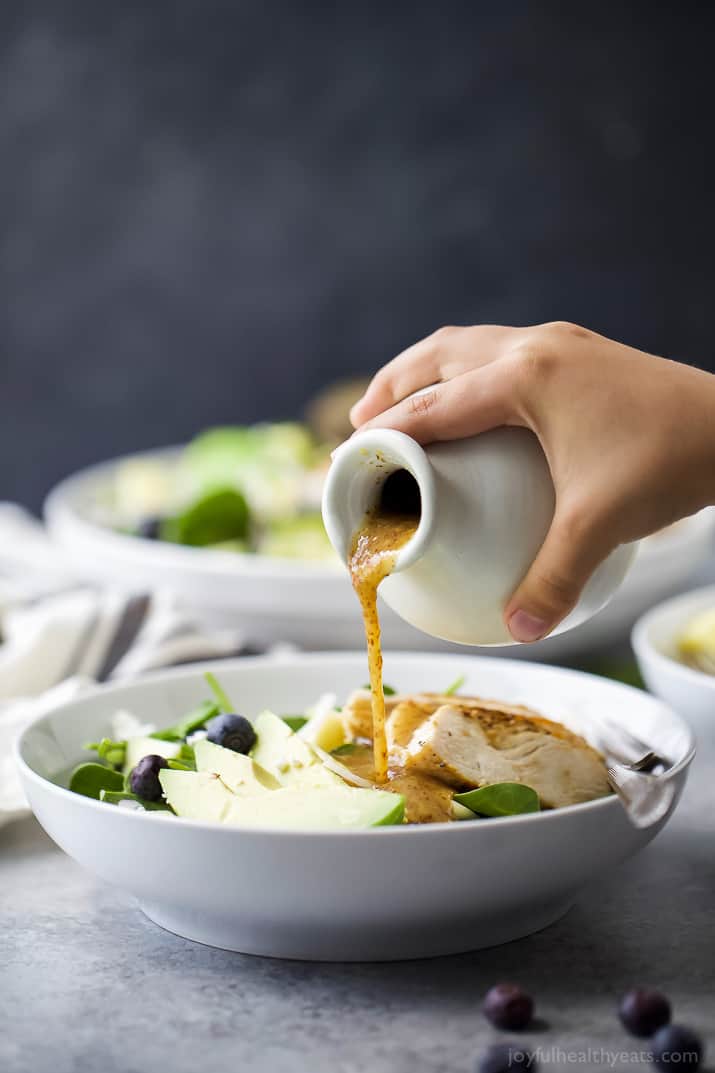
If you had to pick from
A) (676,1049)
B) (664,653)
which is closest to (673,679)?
(664,653)

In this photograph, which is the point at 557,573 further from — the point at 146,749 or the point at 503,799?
the point at 146,749

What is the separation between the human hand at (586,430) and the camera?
1.19 m

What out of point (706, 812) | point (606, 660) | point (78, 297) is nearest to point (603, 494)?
point (706, 812)

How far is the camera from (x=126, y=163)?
6.32 meters

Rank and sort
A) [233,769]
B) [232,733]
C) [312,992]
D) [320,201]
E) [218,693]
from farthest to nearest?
[320,201], [218,693], [232,733], [233,769], [312,992]

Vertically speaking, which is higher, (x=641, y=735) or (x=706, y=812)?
(x=641, y=735)

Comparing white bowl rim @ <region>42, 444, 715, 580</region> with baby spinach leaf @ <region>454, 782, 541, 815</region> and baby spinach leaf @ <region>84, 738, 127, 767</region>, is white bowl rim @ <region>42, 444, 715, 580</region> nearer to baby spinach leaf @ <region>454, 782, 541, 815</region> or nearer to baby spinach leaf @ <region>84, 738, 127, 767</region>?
baby spinach leaf @ <region>84, 738, 127, 767</region>

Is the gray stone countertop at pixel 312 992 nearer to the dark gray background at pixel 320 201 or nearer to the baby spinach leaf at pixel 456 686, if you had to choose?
the baby spinach leaf at pixel 456 686

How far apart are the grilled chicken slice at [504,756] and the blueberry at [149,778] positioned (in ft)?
0.93

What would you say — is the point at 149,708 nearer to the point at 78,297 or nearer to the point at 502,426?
the point at 502,426

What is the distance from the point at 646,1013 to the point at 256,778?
472 mm

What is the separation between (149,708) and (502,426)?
2.52 ft

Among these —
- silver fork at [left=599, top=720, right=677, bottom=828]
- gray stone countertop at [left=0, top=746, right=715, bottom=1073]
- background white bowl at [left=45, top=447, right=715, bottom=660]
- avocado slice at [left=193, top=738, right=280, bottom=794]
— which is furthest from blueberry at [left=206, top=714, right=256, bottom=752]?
background white bowl at [left=45, top=447, right=715, bottom=660]

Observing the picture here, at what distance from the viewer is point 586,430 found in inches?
47.2
